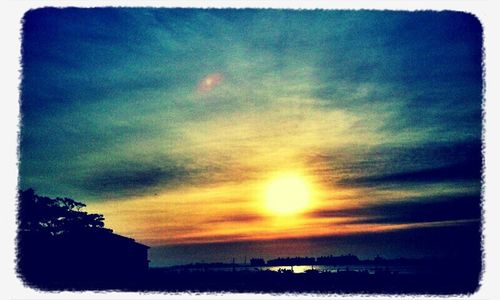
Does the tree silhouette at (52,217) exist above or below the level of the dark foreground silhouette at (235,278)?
above

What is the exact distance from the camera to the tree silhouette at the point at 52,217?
→ 509cm

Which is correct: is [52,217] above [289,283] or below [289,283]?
above

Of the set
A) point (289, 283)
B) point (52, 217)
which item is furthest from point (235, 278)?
point (52, 217)

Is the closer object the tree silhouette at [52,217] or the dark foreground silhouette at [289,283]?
the dark foreground silhouette at [289,283]

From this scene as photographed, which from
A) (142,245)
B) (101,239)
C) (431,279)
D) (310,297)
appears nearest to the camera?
(310,297)

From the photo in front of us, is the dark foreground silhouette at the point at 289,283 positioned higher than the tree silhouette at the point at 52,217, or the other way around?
the tree silhouette at the point at 52,217

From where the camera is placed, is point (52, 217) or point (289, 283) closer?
point (289, 283)

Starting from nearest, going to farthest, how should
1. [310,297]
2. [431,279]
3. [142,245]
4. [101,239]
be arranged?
[310,297]
[431,279]
[142,245]
[101,239]

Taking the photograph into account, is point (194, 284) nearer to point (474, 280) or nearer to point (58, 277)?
point (58, 277)

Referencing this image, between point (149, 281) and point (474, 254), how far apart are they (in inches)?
117

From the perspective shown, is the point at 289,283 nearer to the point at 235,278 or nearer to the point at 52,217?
the point at 235,278

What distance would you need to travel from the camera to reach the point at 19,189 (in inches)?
171

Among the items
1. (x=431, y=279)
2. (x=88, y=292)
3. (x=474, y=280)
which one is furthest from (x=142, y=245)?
(x=474, y=280)

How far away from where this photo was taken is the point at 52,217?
750 cm
